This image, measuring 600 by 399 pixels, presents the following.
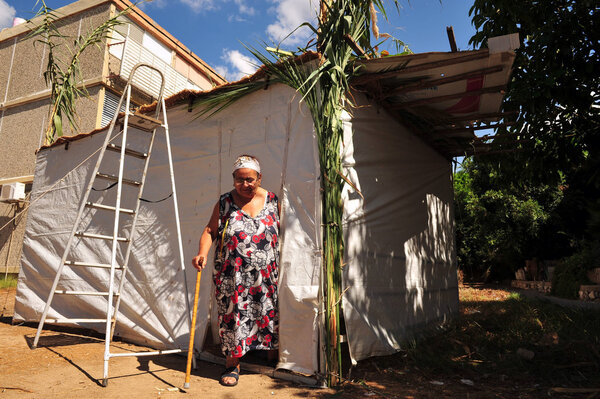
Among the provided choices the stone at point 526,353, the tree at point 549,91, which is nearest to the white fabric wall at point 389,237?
the stone at point 526,353

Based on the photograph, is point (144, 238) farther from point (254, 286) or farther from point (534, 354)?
point (534, 354)

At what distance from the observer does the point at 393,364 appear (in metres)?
3.84

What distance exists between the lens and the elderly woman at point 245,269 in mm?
3211

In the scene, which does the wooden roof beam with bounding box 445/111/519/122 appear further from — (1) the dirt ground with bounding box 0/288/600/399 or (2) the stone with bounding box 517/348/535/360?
(1) the dirt ground with bounding box 0/288/600/399

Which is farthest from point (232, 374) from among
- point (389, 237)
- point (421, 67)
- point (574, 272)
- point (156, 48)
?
point (156, 48)

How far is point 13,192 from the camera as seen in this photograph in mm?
11352

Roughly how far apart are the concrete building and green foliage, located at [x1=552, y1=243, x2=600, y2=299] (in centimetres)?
1114

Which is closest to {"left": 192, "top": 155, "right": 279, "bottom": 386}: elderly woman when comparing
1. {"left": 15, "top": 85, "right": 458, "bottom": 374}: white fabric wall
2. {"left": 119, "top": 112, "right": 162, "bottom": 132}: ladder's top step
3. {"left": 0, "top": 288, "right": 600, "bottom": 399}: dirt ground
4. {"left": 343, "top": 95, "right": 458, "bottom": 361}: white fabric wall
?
{"left": 15, "top": 85, "right": 458, "bottom": 374}: white fabric wall

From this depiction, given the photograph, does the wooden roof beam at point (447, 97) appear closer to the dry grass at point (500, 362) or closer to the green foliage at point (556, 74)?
the green foliage at point (556, 74)

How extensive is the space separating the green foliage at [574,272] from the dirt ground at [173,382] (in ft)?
29.1

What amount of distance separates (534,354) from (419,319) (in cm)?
120

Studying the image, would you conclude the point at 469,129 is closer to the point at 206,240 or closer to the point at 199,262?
the point at 206,240

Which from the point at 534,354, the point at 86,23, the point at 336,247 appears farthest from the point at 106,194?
the point at 86,23

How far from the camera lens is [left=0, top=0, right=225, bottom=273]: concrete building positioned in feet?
38.9
